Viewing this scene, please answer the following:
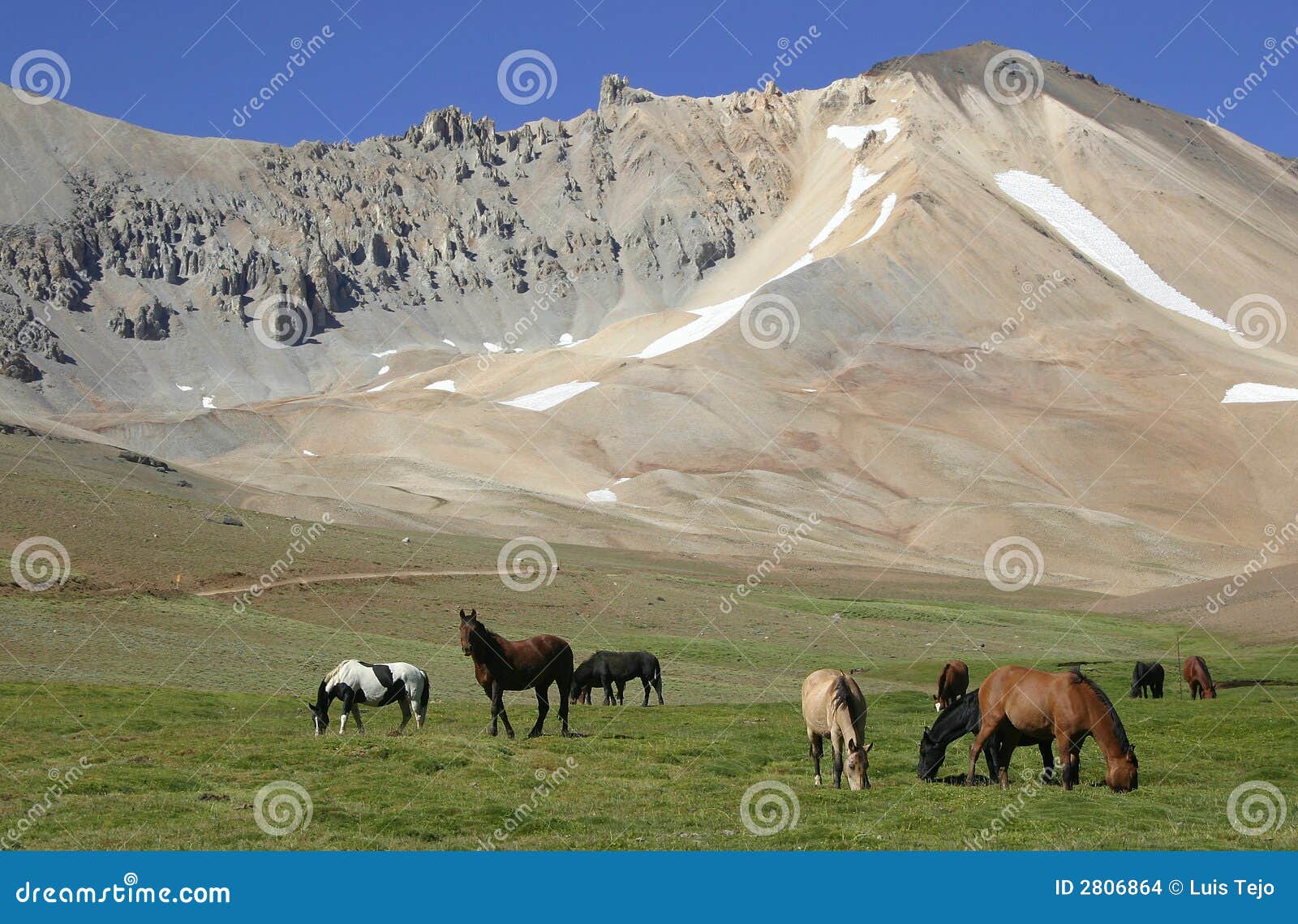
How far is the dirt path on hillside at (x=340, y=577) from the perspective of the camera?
60978 millimetres

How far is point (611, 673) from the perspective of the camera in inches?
1444

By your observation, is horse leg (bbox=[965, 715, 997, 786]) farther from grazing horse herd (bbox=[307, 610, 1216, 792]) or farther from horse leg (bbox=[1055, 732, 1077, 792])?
horse leg (bbox=[1055, 732, 1077, 792])

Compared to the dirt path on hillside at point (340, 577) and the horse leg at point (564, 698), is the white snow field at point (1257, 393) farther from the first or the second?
the horse leg at point (564, 698)

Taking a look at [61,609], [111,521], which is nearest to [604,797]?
[61,609]

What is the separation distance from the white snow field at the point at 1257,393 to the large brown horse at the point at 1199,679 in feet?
543

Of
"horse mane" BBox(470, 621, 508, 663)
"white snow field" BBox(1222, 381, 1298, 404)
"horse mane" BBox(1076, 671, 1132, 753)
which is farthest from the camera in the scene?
"white snow field" BBox(1222, 381, 1298, 404)

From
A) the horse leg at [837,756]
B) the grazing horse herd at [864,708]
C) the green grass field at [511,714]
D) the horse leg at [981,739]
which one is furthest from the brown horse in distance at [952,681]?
the horse leg at [837,756]

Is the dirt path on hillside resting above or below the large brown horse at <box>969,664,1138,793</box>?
above

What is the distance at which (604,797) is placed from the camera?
18.8 m
